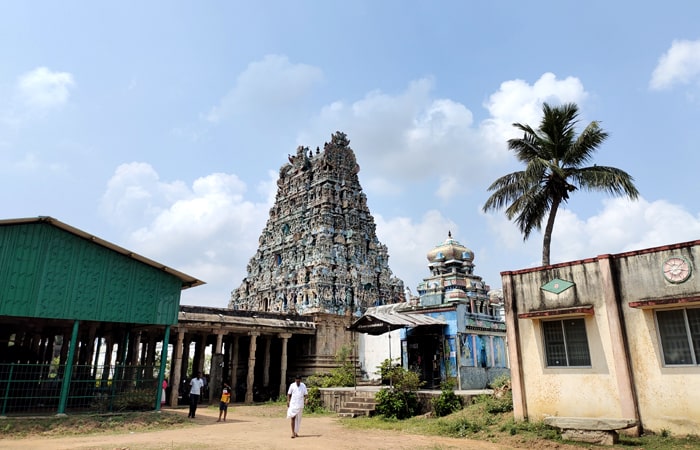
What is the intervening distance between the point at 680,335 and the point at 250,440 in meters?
10.5

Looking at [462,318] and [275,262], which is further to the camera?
[275,262]

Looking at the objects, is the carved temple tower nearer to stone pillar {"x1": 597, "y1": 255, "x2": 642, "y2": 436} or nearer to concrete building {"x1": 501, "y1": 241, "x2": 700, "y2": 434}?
concrete building {"x1": 501, "y1": 241, "x2": 700, "y2": 434}

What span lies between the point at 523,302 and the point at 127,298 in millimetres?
12267

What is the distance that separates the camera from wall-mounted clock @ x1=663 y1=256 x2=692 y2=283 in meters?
10.9

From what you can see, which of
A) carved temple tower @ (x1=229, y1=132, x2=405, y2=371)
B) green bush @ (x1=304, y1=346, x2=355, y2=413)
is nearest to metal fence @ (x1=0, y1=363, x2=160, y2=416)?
green bush @ (x1=304, y1=346, x2=355, y2=413)

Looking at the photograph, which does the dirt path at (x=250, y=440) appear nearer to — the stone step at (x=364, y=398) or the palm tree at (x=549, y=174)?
the stone step at (x=364, y=398)

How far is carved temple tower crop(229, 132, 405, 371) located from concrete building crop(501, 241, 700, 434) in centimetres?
1863

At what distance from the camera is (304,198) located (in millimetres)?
43531

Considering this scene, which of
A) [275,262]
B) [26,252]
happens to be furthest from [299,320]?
[26,252]

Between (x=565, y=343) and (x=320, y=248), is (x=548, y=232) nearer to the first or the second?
(x=565, y=343)

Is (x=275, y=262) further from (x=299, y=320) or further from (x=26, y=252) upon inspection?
(x=26, y=252)

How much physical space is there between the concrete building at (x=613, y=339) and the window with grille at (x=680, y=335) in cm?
2

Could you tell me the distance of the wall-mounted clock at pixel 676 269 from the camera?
1088 cm

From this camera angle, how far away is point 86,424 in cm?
1324
